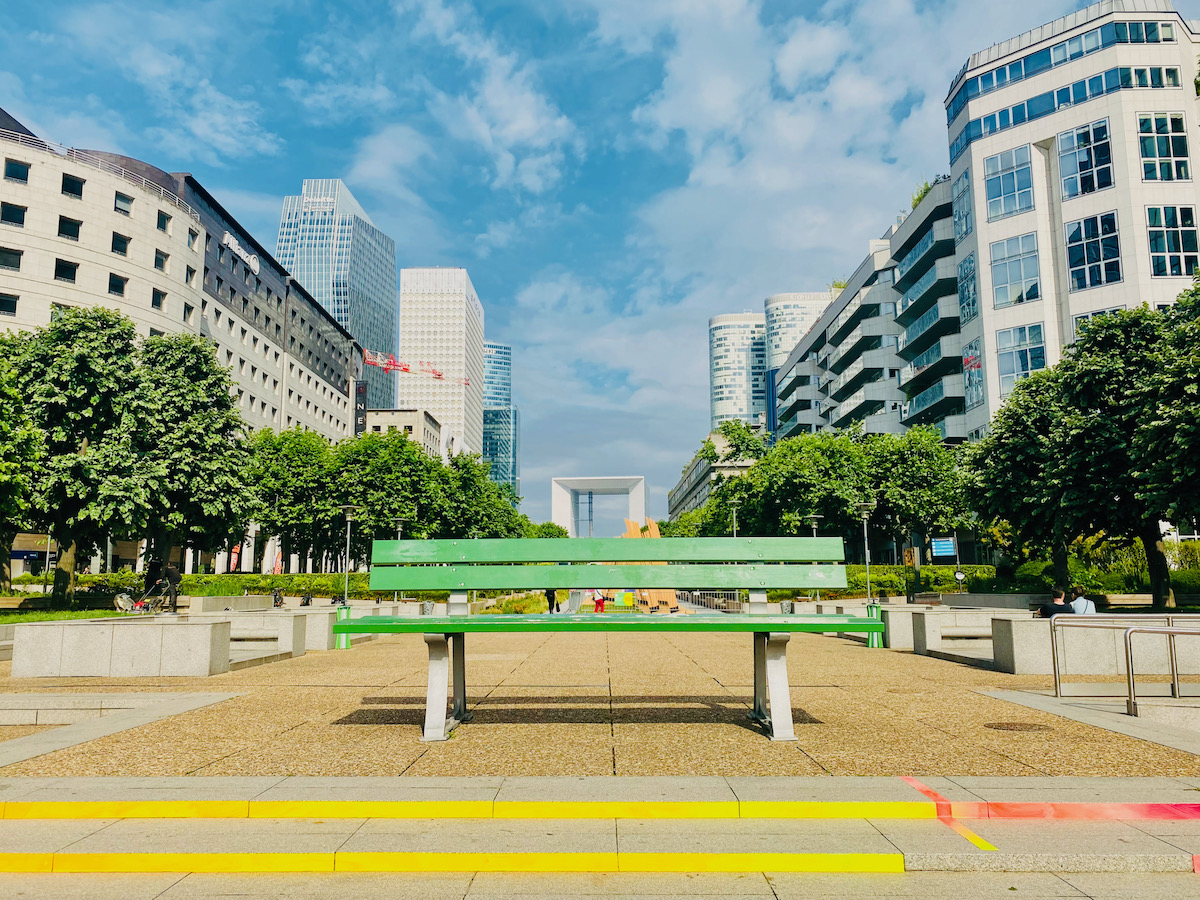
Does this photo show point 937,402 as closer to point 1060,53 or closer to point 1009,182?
point 1009,182

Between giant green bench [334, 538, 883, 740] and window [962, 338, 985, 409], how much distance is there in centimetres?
4881

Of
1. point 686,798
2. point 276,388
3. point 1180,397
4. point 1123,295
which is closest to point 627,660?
point 686,798

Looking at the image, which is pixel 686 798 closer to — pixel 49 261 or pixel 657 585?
pixel 657 585

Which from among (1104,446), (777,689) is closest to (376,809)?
(777,689)

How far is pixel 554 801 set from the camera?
5117 millimetres

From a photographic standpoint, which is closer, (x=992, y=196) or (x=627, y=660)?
(x=627, y=660)

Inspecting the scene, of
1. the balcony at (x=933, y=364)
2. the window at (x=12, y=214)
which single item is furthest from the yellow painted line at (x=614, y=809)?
the window at (x=12, y=214)

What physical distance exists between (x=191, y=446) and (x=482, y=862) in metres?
31.5

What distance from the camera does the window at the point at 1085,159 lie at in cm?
4781

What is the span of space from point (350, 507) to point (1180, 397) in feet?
88.6

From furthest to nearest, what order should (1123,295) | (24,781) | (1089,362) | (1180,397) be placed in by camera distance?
(1123,295) < (1089,362) < (1180,397) < (24,781)

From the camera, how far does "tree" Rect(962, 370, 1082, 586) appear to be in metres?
25.3

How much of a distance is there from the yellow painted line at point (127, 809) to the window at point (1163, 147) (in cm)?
5521

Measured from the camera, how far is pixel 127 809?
16.9 ft
